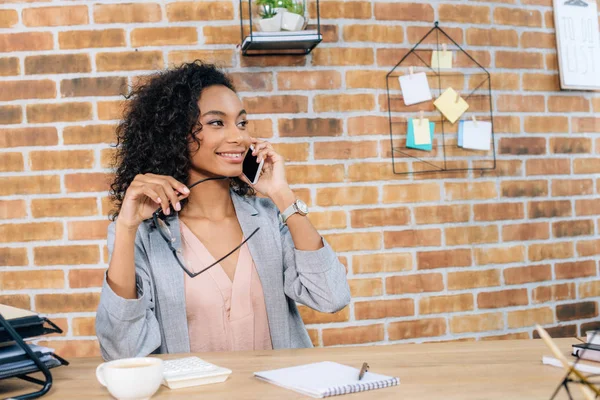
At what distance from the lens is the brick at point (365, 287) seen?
7.00 feet

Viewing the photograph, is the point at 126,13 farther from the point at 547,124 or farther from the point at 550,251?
the point at 550,251

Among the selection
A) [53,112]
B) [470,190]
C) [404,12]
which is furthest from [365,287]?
[53,112]

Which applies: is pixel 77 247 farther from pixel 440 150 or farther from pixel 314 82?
pixel 440 150

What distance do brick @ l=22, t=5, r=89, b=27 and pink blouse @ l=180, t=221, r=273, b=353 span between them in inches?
36.6

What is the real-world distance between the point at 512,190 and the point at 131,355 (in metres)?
1.55

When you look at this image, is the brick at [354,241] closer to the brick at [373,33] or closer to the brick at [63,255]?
the brick at [373,33]

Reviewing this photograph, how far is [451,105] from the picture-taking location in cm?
222

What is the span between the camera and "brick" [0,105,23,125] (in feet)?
6.66

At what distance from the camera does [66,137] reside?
6.68 feet

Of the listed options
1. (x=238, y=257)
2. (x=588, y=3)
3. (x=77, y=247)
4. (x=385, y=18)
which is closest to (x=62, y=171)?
(x=77, y=247)

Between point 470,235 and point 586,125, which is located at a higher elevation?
point 586,125

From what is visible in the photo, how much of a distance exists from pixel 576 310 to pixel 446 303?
0.58 meters

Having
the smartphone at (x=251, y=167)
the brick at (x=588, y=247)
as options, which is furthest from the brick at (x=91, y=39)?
the brick at (x=588, y=247)

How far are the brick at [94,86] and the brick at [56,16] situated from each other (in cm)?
20
